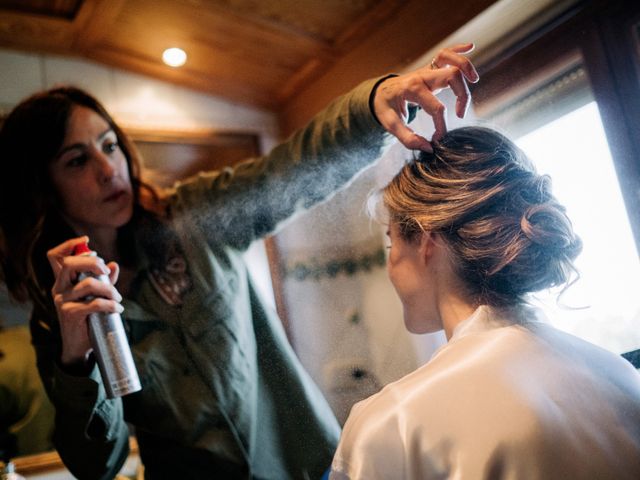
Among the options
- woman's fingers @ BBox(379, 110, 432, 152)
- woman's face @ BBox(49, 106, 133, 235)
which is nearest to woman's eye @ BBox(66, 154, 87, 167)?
woman's face @ BBox(49, 106, 133, 235)

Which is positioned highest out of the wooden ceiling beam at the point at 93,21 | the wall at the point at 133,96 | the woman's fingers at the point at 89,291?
the wooden ceiling beam at the point at 93,21

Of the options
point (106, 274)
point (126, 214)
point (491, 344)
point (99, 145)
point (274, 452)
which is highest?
point (99, 145)

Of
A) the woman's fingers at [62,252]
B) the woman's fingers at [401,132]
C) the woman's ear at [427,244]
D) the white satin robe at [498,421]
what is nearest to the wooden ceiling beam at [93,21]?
the woman's fingers at [62,252]

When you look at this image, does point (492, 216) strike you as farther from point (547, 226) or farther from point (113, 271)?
point (113, 271)

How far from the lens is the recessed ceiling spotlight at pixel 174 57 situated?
102 cm

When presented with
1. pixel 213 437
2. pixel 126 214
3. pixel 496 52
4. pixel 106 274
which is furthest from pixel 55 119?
pixel 496 52

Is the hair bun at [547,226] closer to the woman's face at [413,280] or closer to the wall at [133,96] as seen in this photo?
the woman's face at [413,280]

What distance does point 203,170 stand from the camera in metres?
1.08

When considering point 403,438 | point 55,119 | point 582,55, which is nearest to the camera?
point 403,438

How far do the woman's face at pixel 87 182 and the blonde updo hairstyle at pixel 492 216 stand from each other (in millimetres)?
477

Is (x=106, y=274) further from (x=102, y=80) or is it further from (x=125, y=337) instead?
(x=102, y=80)

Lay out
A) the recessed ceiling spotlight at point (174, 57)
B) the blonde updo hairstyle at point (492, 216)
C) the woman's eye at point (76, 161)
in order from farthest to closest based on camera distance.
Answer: the recessed ceiling spotlight at point (174, 57)
the woman's eye at point (76, 161)
the blonde updo hairstyle at point (492, 216)

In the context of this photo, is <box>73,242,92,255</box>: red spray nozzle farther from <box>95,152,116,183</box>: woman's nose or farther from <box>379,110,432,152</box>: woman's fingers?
<box>379,110,432,152</box>: woman's fingers

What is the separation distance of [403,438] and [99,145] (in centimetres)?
66
